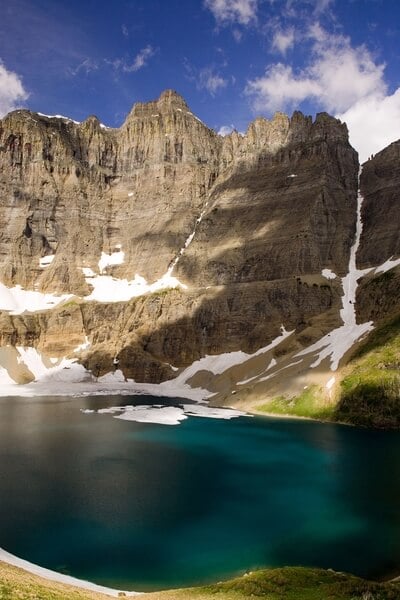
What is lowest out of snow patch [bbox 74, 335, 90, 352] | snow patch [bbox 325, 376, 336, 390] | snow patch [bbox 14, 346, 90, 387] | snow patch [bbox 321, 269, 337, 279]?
snow patch [bbox 325, 376, 336, 390]

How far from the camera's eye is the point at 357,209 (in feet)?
580

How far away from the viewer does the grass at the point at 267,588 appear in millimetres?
22078

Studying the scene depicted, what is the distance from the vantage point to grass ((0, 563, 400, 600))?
22078mm

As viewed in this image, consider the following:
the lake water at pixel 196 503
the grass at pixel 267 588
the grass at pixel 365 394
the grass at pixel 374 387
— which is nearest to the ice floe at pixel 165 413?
the grass at pixel 365 394

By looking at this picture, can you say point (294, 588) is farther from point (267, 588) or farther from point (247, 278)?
point (247, 278)

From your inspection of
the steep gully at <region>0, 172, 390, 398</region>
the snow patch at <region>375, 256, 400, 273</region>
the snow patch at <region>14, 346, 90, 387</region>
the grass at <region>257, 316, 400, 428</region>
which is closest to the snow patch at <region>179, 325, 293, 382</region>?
the steep gully at <region>0, 172, 390, 398</region>

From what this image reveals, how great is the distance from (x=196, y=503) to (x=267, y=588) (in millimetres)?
18163

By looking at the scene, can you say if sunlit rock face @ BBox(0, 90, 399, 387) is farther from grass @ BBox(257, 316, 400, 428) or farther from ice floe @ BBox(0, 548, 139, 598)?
ice floe @ BBox(0, 548, 139, 598)

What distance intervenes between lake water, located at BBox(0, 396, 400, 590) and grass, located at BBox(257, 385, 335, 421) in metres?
12.6

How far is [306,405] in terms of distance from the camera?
93.1m

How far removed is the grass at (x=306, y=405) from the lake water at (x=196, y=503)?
12648mm

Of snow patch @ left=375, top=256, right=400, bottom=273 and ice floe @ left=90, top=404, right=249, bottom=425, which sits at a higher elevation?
snow patch @ left=375, top=256, right=400, bottom=273

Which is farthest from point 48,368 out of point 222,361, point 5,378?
point 222,361

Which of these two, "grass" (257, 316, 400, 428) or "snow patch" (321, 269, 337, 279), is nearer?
"grass" (257, 316, 400, 428)
